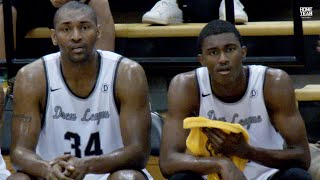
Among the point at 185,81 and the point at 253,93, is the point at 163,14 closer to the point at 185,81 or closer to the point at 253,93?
the point at 185,81

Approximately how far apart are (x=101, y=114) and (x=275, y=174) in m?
0.98

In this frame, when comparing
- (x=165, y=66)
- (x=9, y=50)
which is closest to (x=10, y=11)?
(x=9, y=50)

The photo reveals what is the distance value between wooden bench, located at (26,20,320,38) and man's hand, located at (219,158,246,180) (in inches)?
67.8

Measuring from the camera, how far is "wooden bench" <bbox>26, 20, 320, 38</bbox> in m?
5.93

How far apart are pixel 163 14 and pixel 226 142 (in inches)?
73.5

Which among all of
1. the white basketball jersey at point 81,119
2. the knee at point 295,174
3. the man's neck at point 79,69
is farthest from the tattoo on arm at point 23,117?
the knee at point 295,174

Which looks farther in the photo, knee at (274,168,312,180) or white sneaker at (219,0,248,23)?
white sneaker at (219,0,248,23)

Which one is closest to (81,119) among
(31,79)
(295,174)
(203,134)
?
(31,79)

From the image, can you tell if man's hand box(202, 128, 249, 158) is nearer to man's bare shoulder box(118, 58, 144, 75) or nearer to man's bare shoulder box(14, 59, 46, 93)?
man's bare shoulder box(118, 58, 144, 75)

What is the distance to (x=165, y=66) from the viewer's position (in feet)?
19.3

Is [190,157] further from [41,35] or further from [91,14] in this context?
[41,35]

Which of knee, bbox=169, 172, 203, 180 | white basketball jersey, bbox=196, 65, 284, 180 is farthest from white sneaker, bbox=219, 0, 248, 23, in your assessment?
knee, bbox=169, 172, 203, 180

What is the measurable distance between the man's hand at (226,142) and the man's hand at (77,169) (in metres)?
0.63

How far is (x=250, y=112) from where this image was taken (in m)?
4.72
